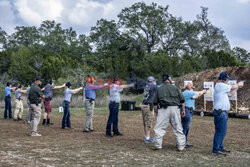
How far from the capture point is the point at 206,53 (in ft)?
149

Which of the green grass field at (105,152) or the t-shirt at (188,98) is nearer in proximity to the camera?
the green grass field at (105,152)

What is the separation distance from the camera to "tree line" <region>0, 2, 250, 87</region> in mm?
39281

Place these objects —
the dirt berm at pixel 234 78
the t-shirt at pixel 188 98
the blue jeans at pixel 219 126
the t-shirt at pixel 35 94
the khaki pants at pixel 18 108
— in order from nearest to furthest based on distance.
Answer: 1. the blue jeans at pixel 219 126
2. the t-shirt at pixel 188 98
3. the t-shirt at pixel 35 94
4. the khaki pants at pixel 18 108
5. the dirt berm at pixel 234 78

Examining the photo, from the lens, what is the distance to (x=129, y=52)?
43594mm

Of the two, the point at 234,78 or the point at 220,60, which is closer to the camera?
the point at 234,78

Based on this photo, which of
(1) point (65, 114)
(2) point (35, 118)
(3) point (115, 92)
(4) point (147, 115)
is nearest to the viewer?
(4) point (147, 115)

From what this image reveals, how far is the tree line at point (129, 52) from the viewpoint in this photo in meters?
39.3

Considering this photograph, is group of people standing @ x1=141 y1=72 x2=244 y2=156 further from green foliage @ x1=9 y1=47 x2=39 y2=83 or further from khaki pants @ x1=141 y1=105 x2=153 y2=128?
green foliage @ x1=9 y1=47 x2=39 y2=83

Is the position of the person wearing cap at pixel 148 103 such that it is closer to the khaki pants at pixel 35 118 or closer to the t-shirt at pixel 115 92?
the t-shirt at pixel 115 92

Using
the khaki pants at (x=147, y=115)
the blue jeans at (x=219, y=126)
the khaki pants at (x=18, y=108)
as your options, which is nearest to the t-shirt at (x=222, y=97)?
the blue jeans at (x=219, y=126)

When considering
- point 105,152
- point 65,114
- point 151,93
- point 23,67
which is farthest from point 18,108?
point 23,67

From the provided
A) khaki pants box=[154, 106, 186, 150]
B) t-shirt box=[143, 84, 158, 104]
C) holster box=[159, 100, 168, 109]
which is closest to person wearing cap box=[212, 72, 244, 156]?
khaki pants box=[154, 106, 186, 150]

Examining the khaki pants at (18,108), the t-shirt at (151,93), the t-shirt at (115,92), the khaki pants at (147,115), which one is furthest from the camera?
the khaki pants at (18,108)

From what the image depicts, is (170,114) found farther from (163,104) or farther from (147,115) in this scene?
(147,115)
